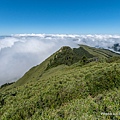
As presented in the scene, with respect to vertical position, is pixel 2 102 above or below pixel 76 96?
below

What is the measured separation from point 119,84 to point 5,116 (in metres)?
18.0

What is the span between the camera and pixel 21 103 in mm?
23469

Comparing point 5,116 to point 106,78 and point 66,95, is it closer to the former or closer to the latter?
point 66,95

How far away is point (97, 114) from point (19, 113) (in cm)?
1253

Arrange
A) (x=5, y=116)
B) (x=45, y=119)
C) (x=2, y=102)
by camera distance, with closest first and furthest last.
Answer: (x=45, y=119) → (x=5, y=116) → (x=2, y=102)

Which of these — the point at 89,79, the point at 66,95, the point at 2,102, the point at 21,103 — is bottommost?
the point at 2,102

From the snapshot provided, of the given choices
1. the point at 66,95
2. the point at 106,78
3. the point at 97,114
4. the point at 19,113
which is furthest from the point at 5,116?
the point at 106,78

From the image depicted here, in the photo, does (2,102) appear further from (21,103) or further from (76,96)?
(76,96)

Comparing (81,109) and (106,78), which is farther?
(106,78)

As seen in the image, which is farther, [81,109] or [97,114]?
[81,109]

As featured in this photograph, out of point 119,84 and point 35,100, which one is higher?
point 119,84

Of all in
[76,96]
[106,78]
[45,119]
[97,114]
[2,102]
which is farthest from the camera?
[2,102]

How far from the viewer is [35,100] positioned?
23125mm

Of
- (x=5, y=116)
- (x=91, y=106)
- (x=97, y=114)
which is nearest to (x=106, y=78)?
(x=91, y=106)
